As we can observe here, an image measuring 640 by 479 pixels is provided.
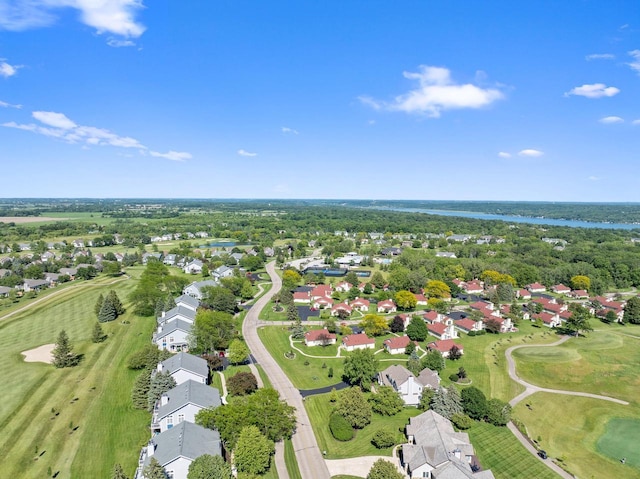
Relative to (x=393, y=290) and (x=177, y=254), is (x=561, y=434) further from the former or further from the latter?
(x=177, y=254)

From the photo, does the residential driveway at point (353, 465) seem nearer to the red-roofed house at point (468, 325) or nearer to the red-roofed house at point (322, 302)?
the red-roofed house at point (468, 325)

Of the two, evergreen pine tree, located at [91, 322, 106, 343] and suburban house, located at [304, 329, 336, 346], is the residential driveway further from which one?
evergreen pine tree, located at [91, 322, 106, 343]

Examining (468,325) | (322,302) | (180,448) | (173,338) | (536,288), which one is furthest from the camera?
(536,288)

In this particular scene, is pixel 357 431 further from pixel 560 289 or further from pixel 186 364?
pixel 560 289

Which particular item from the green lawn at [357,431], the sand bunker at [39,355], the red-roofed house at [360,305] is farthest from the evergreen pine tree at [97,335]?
the red-roofed house at [360,305]

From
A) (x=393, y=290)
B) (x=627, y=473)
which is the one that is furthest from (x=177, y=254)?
(x=627, y=473)

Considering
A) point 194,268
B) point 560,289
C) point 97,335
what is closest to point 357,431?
point 97,335

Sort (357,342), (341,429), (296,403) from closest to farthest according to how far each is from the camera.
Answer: (341,429)
(296,403)
(357,342)

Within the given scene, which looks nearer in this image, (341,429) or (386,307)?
(341,429)
